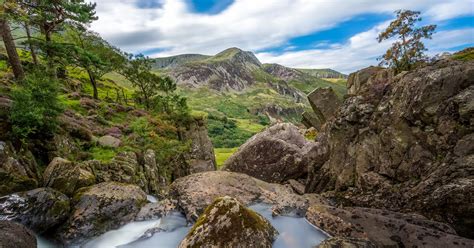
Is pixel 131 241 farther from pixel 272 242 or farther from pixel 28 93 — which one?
pixel 28 93

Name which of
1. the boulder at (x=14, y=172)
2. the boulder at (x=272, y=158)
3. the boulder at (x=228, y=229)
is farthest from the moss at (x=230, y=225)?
the boulder at (x=272, y=158)

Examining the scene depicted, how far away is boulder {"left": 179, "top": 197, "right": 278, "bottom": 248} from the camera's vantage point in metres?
11.7

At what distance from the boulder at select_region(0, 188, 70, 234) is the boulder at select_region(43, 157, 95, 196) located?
3.33ft

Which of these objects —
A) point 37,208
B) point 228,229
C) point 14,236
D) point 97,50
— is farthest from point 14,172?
point 97,50

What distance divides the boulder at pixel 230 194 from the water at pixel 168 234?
3.04 ft

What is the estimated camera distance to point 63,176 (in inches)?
654

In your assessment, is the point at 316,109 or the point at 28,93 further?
the point at 316,109

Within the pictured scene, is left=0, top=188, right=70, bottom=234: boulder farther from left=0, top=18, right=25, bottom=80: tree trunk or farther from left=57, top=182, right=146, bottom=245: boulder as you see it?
left=0, top=18, right=25, bottom=80: tree trunk

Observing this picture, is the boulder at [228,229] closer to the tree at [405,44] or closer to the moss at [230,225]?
the moss at [230,225]

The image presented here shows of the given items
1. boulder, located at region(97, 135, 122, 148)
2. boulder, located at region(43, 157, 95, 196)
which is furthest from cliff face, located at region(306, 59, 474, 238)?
boulder, located at region(97, 135, 122, 148)

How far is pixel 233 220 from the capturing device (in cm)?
1242

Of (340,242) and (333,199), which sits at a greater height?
(340,242)

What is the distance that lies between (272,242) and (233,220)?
9.11 feet

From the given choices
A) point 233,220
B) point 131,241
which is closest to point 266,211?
point 233,220
